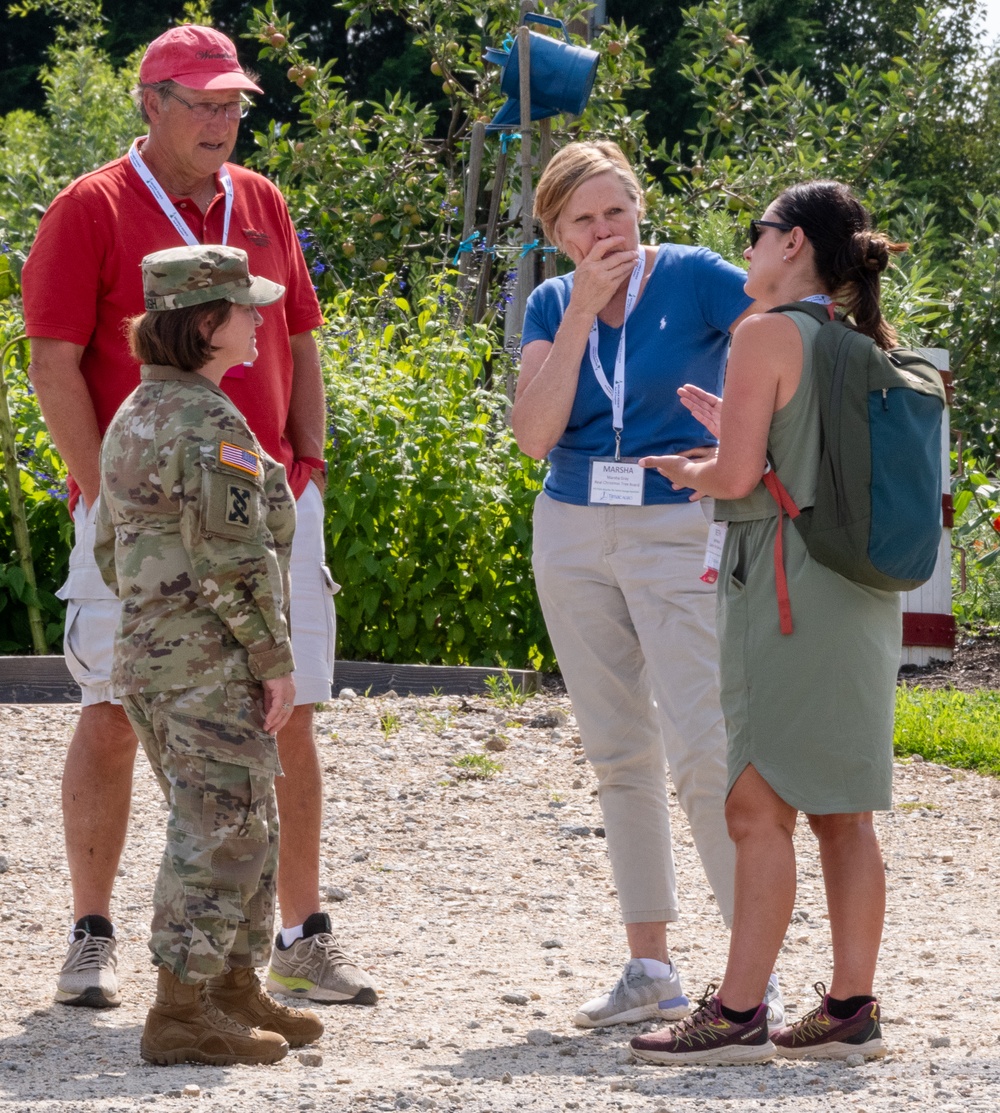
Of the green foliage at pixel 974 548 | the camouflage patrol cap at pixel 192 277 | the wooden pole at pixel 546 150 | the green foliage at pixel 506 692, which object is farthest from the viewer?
the green foliage at pixel 974 548

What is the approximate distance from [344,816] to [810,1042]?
2.71 m

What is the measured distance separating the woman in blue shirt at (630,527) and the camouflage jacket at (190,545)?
2.48 ft

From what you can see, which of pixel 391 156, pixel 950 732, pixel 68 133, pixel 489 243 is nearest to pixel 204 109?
pixel 950 732

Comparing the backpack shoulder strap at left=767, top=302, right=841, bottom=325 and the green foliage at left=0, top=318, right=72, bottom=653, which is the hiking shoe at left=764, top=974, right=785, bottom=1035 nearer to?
the backpack shoulder strap at left=767, top=302, right=841, bottom=325

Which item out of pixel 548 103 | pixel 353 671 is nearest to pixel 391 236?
pixel 548 103

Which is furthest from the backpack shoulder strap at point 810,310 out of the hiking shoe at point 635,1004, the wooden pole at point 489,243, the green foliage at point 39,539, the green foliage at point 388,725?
the wooden pole at point 489,243

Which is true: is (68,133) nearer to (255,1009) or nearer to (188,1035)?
(255,1009)

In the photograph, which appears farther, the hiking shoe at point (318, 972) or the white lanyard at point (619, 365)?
the hiking shoe at point (318, 972)

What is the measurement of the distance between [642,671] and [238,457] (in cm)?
112

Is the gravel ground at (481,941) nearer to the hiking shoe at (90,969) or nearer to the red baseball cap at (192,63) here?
the hiking shoe at (90,969)

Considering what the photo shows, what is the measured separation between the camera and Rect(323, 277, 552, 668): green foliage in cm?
718

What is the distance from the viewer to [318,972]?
12.3ft

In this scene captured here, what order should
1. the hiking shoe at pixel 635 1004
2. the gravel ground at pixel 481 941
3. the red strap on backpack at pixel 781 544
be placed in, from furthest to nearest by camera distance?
1. the hiking shoe at pixel 635 1004
2. the red strap on backpack at pixel 781 544
3. the gravel ground at pixel 481 941

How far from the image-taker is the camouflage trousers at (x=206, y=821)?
10.2ft
